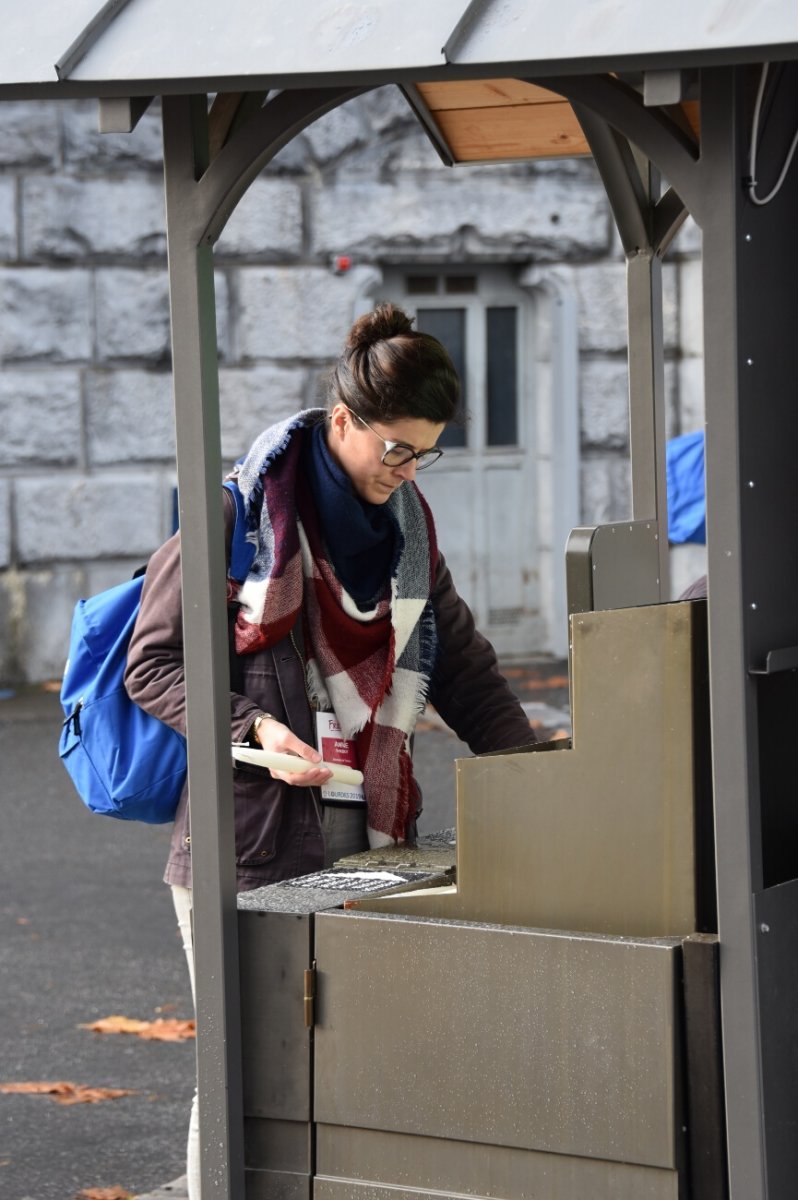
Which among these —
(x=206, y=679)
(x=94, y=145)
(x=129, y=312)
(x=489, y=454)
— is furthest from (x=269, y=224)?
(x=206, y=679)

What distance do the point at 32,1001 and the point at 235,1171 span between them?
2788mm

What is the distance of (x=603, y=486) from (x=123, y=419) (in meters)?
2.74

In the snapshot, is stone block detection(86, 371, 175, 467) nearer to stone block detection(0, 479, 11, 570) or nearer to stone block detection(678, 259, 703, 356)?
stone block detection(0, 479, 11, 570)

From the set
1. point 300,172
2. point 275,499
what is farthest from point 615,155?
point 300,172

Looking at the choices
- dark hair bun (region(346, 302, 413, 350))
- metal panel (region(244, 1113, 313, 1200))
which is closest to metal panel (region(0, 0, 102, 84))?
dark hair bun (region(346, 302, 413, 350))

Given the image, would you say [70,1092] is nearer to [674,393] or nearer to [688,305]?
[674,393]

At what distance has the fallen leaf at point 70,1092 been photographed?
482cm

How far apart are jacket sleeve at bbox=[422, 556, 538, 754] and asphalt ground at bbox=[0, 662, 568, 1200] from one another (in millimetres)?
1401

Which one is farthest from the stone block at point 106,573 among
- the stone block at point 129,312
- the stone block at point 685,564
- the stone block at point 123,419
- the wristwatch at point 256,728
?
the wristwatch at point 256,728

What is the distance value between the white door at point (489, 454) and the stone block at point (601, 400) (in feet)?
1.10

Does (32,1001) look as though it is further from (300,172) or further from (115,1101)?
(300,172)

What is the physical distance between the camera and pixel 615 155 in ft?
12.3

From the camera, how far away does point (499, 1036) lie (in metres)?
2.76

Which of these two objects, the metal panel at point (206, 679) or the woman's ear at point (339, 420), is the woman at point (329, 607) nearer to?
the woman's ear at point (339, 420)
